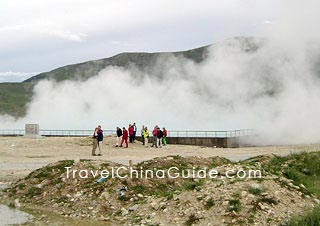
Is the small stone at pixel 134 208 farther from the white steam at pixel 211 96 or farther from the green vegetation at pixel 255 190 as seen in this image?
the white steam at pixel 211 96

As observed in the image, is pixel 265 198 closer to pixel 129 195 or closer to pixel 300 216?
pixel 300 216

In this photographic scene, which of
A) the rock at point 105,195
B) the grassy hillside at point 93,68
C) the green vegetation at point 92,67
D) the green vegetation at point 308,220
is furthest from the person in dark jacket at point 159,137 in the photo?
the green vegetation at point 92,67

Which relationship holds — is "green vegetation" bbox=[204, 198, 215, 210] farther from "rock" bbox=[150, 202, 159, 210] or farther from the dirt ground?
the dirt ground

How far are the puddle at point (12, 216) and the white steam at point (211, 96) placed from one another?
44.9m

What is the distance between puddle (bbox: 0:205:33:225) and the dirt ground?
20.9 feet

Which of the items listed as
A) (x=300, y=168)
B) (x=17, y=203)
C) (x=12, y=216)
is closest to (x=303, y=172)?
(x=300, y=168)

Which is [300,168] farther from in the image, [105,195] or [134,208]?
[105,195]

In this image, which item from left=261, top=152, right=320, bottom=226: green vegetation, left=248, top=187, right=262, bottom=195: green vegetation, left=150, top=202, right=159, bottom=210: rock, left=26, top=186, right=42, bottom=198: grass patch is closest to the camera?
left=261, top=152, right=320, bottom=226: green vegetation

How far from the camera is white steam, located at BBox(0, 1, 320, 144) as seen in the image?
7044 cm

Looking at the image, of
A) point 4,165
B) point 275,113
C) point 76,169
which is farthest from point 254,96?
point 76,169

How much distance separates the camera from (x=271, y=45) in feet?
315

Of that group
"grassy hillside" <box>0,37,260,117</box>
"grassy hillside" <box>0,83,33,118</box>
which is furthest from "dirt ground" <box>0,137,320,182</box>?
"grassy hillside" <box>0,83,33,118</box>

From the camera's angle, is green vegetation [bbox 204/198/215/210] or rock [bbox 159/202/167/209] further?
rock [bbox 159/202/167/209]

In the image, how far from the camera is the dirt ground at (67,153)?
26369 millimetres
